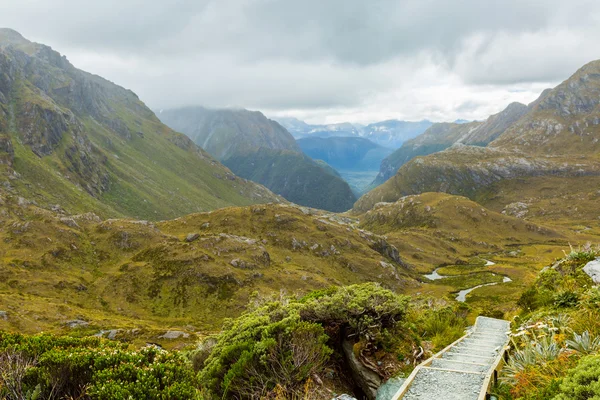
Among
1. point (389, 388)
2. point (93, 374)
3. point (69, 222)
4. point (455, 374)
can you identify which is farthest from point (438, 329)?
point (69, 222)

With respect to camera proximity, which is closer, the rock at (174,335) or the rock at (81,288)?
the rock at (174,335)

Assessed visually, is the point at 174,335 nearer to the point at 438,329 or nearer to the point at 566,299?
the point at 438,329

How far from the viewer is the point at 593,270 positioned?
19.4 metres

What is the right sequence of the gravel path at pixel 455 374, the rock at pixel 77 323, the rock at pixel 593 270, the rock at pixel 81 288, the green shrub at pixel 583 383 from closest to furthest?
the green shrub at pixel 583 383
the gravel path at pixel 455 374
the rock at pixel 593 270
the rock at pixel 77 323
the rock at pixel 81 288

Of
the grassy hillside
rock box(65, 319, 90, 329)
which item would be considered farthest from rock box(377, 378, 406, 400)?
rock box(65, 319, 90, 329)

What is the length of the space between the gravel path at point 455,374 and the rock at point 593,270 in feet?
21.0

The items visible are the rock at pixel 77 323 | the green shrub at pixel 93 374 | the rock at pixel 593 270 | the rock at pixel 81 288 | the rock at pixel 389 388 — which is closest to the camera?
the green shrub at pixel 93 374

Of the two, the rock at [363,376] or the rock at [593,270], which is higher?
the rock at [593,270]

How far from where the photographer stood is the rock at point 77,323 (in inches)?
3644

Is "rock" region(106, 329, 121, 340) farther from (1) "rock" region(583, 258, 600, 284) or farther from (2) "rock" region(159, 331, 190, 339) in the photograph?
(1) "rock" region(583, 258, 600, 284)

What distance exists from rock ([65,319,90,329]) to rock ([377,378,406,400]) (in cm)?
10118

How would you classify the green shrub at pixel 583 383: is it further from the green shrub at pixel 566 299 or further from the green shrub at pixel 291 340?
the green shrub at pixel 566 299

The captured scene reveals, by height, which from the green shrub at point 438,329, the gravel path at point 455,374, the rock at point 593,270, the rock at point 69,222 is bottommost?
the rock at point 69,222

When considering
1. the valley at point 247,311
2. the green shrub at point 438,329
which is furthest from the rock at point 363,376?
the green shrub at point 438,329
